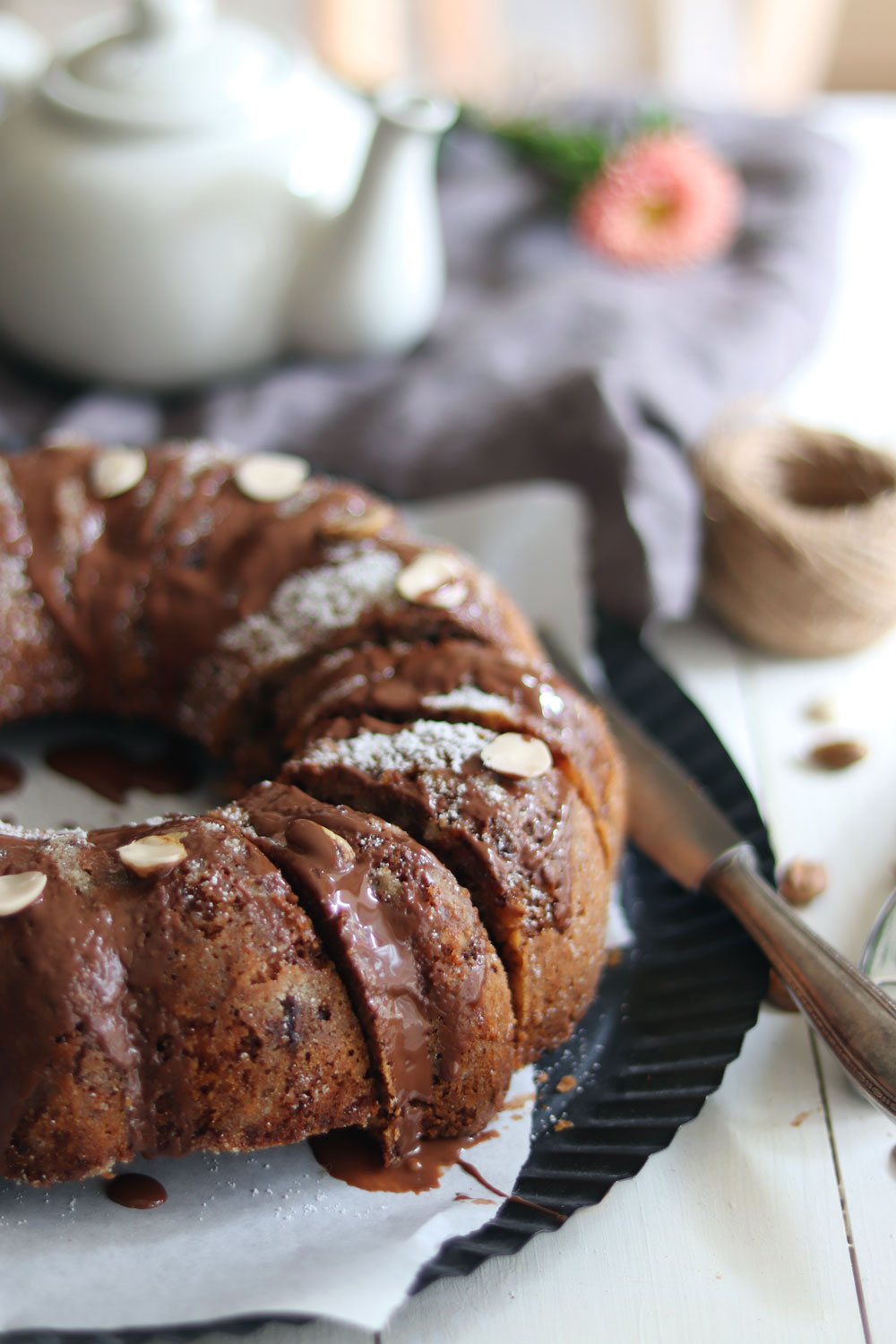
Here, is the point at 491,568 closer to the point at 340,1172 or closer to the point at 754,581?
the point at 754,581

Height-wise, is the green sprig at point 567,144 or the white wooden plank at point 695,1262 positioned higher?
the green sprig at point 567,144

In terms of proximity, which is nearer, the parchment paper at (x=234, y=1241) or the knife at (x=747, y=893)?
the parchment paper at (x=234, y=1241)

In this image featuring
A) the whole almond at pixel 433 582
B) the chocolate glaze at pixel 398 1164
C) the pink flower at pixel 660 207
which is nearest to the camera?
the chocolate glaze at pixel 398 1164

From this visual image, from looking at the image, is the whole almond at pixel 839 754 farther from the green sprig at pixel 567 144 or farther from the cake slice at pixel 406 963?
the green sprig at pixel 567 144

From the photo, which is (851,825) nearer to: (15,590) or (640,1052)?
(640,1052)

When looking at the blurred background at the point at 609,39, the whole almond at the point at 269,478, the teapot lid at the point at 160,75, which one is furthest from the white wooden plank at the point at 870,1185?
the blurred background at the point at 609,39

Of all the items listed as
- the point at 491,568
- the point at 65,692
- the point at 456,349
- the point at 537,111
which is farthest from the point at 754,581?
the point at 537,111

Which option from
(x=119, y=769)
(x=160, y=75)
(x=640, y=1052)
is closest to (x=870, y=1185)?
(x=640, y=1052)
